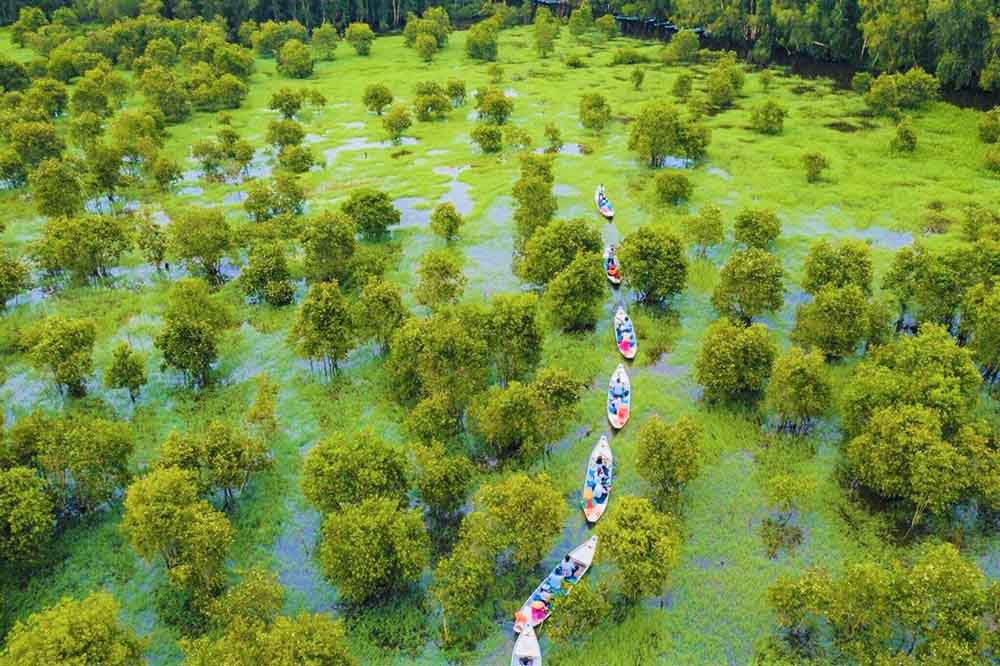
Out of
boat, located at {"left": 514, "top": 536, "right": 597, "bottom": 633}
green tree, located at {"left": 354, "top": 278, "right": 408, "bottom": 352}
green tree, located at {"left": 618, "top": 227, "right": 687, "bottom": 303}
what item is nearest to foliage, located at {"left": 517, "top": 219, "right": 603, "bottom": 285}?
green tree, located at {"left": 618, "top": 227, "right": 687, "bottom": 303}

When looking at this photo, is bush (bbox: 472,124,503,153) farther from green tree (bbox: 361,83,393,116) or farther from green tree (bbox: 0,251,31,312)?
green tree (bbox: 0,251,31,312)

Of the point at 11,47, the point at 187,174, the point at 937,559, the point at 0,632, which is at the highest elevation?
the point at 11,47

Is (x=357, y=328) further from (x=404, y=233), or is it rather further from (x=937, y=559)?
(x=937, y=559)

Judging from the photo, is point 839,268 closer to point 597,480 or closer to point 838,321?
point 838,321

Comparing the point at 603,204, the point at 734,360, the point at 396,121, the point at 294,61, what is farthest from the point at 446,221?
the point at 294,61

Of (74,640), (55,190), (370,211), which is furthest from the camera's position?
(55,190)

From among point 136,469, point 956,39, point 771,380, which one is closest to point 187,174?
point 136,469

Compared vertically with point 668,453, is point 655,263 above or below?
above
